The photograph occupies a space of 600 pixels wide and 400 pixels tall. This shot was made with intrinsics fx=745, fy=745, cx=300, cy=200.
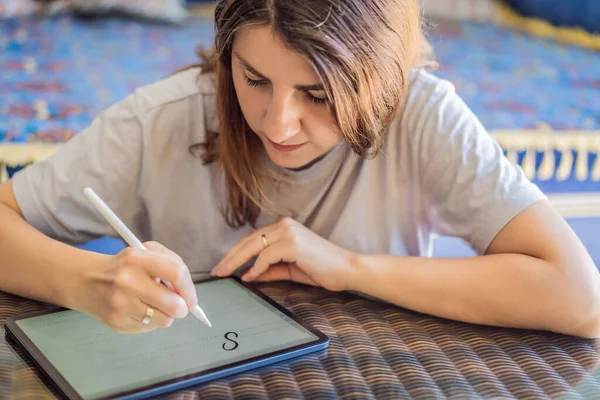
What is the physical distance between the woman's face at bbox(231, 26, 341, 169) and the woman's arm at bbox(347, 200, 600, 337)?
174 mm

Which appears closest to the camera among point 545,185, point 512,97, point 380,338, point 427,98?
point 380,338

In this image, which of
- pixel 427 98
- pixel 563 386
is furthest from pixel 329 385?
pixel 427 98

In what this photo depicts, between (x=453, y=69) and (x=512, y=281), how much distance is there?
1.48 meters

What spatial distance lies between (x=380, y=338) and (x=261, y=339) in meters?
0.13

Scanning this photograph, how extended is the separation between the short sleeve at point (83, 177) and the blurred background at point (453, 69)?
0.46 metres

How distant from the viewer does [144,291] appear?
707mm

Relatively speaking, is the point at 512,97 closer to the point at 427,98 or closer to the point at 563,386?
the point at 427,98

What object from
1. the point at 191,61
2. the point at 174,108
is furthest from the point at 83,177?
the point at 191,61

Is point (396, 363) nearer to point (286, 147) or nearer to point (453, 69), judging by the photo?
point (286, 147)

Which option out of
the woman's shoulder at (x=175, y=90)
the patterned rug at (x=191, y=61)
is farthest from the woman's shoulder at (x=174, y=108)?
the patterned rug at (x=191, y=61)

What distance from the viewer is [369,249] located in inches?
44.3

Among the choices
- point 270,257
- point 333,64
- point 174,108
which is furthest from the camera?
point 174,108

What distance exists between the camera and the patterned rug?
5.71 ft

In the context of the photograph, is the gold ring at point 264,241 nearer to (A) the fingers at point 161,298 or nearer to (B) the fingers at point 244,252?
(B) the fingers at point 244,252
